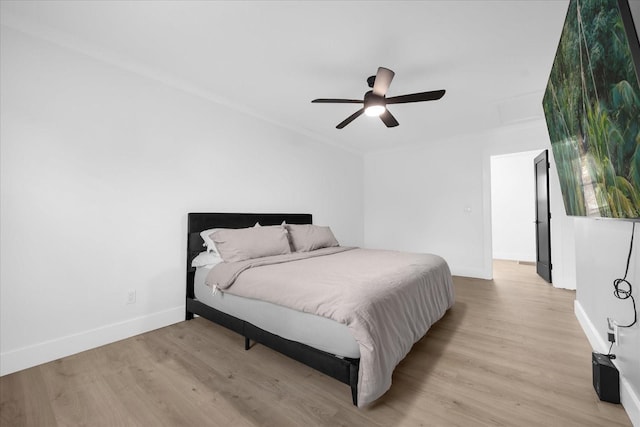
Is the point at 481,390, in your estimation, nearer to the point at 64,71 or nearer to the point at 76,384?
the point at 76,384

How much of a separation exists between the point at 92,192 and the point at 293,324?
200 cm

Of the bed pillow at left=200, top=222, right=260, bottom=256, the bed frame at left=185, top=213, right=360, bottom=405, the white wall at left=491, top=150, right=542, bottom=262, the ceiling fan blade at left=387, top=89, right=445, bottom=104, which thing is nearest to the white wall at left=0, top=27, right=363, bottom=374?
the bed frame at left=185, top=213, right=360, bottom=405

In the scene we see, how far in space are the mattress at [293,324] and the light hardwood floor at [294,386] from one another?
0.97 ft

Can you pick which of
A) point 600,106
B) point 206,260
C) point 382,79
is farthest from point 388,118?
point 206,260

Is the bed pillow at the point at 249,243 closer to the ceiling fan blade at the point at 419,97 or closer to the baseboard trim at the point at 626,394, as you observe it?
the ceiling fan blade at the point at 419,97

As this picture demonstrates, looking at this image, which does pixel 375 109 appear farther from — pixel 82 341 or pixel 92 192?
pixel 82 341

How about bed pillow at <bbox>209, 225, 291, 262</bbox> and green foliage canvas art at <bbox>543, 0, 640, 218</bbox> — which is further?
bed pillow at <bbox>209, 225, 291, 262</bbox>

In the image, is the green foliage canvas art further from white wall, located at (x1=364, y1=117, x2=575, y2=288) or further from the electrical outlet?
the electrical outlet

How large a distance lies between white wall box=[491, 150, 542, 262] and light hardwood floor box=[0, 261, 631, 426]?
419 centimetres

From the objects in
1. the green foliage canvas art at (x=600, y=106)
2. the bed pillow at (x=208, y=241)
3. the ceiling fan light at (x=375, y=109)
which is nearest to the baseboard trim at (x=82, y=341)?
the bed pillow at (x=208, y=241)

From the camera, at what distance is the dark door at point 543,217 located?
4.00 meters

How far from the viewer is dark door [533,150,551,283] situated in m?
4.00

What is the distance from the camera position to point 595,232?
201 cm

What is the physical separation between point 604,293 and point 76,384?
3.57m
